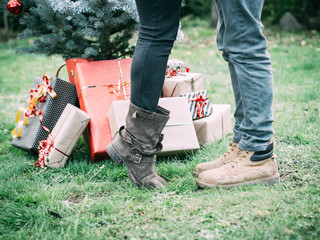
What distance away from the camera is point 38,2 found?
2.41m

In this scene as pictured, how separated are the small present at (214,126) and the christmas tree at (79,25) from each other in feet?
2.88

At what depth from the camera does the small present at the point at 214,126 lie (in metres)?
→ 2.35

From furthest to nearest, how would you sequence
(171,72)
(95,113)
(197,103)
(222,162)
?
(171,72) → (197,103) → (95,113) → (222,162)

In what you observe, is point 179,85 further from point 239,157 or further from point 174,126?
point 239,157

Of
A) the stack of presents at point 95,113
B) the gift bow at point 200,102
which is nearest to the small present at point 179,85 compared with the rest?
the stack of presents at point 95,113

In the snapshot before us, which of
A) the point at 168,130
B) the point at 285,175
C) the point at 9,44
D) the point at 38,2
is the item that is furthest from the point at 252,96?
the point at 9,44

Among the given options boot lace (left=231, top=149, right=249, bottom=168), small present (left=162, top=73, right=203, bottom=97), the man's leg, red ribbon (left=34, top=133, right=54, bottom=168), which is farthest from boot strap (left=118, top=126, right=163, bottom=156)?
small present (left=162, top=73, right=203, bottom=97)

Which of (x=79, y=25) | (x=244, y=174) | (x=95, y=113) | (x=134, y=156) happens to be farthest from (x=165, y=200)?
(x=79, y=25)

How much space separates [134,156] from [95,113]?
64cm

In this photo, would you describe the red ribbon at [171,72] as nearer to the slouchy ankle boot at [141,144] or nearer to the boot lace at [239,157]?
the slouchy ankle boot at [141,144]

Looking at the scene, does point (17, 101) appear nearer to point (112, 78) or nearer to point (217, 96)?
point (112, 78)

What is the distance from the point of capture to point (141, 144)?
1.70 metres

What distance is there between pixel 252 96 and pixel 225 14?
1.36 feet

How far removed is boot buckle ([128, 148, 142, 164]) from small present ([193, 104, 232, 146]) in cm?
74
